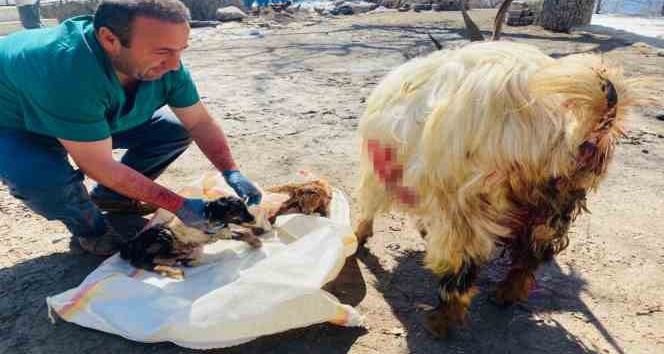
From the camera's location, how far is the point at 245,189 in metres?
2.64

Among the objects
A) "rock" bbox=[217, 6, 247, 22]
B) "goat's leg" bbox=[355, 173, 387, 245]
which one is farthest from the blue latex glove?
"rock" bbox=[217, 6, 247, 22]

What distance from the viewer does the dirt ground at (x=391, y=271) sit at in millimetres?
2141

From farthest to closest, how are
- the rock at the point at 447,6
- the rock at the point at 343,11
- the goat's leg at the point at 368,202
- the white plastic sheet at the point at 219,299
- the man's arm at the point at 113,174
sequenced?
the rock at the point at 343,11 → the rock at the point at 447,6 → the goat's leg at the point at 368,202 → the man's arm at the point at 113,174 → the white plastic sheet at the point at 219,299

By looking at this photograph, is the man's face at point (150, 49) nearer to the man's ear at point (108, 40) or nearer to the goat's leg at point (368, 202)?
the man's ear at point (108, 40)

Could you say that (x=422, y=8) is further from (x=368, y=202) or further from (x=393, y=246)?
(x=368, y=202)

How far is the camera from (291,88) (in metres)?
5.63

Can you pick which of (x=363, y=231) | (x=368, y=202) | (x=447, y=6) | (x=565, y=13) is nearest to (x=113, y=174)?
(x=368, y=202)

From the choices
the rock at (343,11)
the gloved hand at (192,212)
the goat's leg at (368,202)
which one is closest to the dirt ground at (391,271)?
the goat's leg at (368,202)

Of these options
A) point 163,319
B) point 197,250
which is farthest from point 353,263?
point 163,319

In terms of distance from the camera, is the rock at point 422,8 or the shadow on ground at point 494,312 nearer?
the shadow on ground at point 494,312

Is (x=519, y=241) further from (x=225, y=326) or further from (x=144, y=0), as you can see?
(x=144, y=0)

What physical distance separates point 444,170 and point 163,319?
1187 millimetres

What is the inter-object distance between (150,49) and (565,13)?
30.9 ft

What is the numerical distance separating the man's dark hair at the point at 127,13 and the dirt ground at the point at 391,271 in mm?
1192
